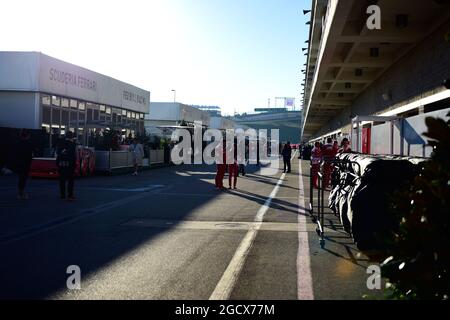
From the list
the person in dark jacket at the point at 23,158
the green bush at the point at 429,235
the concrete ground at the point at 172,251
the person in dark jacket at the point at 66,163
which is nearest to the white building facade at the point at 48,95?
the person in dark jacket at the point at 23,158

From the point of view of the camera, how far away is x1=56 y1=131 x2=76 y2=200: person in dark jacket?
13.0 m

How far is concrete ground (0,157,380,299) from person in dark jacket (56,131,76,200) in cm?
47

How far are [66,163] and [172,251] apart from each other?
660cm

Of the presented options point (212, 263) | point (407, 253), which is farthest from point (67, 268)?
point (407, 253)

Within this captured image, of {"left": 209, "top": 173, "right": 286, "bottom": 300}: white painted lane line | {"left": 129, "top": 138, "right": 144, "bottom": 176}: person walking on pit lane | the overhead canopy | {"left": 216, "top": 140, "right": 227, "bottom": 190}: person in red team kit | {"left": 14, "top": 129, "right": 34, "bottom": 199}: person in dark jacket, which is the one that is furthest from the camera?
{"left": 129, "top": 138, "right": 144, "bottom": 176}: person walking on pit lane

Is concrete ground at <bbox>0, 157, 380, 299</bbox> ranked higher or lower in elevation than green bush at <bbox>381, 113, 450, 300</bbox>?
lower

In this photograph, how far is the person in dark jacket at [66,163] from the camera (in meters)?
13.0

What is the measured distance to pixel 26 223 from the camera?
378 inches

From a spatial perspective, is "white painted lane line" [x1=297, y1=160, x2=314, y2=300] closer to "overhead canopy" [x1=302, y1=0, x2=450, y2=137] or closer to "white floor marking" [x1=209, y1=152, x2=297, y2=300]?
"white floor marking" [x1=209, y1=152, x2=297, y2=300]

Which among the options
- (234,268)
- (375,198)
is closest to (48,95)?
(234,268)

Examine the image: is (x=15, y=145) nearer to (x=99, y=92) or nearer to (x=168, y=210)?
(x=168, y=210)

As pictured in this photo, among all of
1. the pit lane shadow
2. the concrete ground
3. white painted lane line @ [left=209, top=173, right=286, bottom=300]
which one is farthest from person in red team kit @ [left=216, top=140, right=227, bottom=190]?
white painted lane line @ [left=209, top=173, right=286, bottom=300]

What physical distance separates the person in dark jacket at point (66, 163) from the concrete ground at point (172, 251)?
18.7 inches
